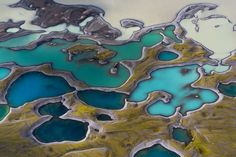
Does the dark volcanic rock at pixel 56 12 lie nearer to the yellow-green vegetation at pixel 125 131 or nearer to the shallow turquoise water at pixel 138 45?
the shallow turquoise water at pixel 138 45

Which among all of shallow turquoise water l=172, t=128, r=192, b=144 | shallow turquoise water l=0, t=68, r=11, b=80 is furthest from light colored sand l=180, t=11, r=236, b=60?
shallow turquoise water l=0, t=68, r=11, b=80

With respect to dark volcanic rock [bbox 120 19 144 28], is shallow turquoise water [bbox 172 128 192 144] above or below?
below

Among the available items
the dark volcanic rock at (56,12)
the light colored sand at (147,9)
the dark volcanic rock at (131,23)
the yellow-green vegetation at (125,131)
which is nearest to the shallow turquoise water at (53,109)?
the yellow-green vegetation at (125,131)

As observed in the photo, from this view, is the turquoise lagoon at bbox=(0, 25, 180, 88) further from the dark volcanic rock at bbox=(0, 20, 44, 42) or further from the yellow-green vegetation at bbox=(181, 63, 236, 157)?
the yellow-green vegetation at bbox=(181, 63, 236, 157)

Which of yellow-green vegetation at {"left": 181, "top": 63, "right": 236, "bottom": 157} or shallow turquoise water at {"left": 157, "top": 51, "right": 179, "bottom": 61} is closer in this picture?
yellow-green vegetation at {"left": 181, "top": 63, "right": 236, "bottom": 157}

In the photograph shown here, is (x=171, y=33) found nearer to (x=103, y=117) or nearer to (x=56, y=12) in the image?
(x=56, y=12)

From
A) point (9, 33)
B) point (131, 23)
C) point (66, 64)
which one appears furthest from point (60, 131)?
point (131, 23)
